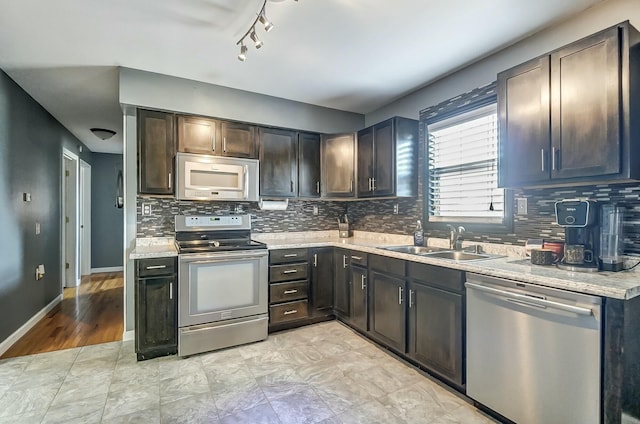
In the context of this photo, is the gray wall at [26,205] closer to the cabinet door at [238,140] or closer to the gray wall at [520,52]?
the cabinet door at [238,140]

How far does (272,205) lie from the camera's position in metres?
3.59

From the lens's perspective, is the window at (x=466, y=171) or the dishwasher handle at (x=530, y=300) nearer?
the dishwasher handle at (x=530, y=300)

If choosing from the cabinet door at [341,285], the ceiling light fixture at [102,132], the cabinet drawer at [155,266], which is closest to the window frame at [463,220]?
the cabinet door at [341,285]

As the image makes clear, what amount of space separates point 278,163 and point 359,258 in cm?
140

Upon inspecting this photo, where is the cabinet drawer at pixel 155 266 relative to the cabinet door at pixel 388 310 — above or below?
above

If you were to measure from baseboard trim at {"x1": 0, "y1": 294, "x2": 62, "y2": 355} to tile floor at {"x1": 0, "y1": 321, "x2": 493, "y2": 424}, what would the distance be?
1.03ft

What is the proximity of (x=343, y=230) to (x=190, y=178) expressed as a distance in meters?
1.97

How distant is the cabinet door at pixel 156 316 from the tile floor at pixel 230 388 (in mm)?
127

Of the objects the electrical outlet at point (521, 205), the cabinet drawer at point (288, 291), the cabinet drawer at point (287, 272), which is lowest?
the cabinet drawer at point (288, 291)

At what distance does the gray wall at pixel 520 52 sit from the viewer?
1.87 m

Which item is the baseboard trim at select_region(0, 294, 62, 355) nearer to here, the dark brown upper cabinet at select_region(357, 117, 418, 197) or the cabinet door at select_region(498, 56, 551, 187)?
the dark brown upper cabinet at select_region(357, 117, 418, 197)

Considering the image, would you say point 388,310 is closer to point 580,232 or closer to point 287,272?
point 287,272

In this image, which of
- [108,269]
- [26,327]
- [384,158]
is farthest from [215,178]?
[108,269]

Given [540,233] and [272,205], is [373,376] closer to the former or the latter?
[540,233]
